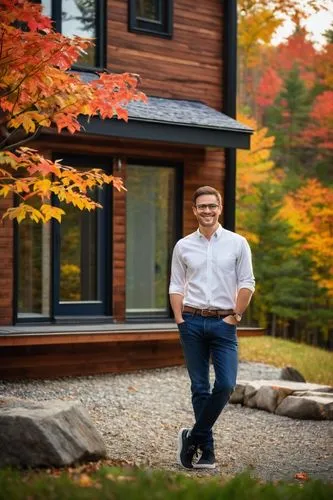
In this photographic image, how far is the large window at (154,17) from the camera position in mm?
13933

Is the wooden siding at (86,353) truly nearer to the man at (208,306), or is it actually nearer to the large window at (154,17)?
the large window at (154,17)

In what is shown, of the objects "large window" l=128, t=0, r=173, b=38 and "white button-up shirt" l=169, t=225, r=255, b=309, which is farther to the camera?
"large window" l=128, t=0, r=173, b=38

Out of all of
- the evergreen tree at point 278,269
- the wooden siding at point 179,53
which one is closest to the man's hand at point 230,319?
the wooden siding at point 179,53

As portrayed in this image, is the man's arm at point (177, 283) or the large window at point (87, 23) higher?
the large window at point (87, 23)

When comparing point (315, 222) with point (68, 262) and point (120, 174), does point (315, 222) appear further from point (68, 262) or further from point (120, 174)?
point (68, 262)

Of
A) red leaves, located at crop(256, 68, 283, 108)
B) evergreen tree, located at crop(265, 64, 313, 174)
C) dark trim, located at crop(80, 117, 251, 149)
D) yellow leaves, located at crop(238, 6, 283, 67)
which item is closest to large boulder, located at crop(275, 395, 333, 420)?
dark trim, located at crop(80, 117, 251, 149)

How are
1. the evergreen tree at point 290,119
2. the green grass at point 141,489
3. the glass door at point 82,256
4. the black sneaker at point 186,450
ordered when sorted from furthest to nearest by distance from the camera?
the evergreen tree at point 290,119 → the glass door at point 82,256 → the black sneaker at point 186,450 → the green grass at point 141,489

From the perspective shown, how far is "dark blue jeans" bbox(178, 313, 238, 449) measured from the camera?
707cm

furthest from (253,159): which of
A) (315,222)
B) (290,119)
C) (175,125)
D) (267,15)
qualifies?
(175,125)

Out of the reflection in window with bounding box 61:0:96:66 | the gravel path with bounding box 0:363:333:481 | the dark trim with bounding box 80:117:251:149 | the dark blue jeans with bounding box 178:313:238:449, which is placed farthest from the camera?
the reflection in window with bounding box 61:0:96:66

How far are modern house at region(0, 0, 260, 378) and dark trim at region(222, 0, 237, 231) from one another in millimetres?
17

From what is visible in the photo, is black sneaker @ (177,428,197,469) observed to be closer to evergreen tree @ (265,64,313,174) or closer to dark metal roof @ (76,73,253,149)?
dark metal roof @ (76,73,253,149)

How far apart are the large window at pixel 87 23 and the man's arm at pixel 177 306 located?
6.78 meters

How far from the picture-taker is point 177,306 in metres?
7.26
